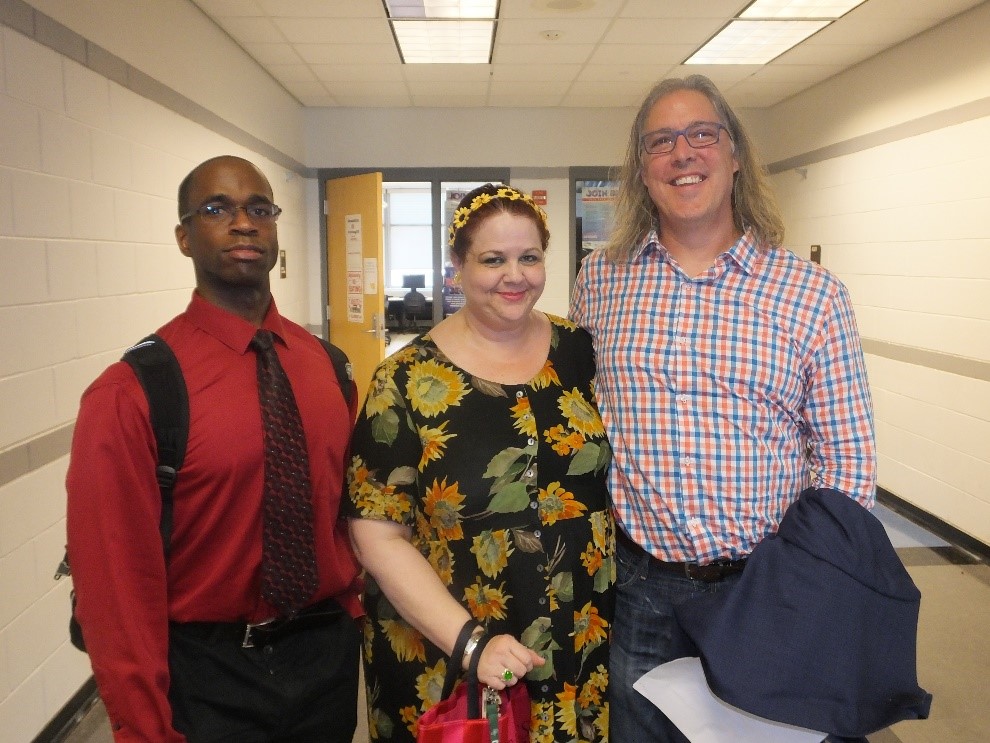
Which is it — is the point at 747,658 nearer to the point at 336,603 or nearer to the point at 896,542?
the point at 336,603

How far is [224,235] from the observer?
1315mm

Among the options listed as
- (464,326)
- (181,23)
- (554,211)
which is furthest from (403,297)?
(464,326)

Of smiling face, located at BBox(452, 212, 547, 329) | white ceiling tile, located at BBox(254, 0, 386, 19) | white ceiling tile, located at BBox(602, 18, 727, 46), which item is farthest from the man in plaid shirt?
Answer: white ceiling tile, located at BBox(602, 18, 727, 46)

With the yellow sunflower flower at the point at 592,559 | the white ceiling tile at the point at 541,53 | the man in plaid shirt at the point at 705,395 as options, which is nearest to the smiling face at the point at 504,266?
the man in plaid shirt at the point at 705,395

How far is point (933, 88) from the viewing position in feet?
14.1

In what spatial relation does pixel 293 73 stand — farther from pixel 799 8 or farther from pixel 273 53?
pixel 799 8

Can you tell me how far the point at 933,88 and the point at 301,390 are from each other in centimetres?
450

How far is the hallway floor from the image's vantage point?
2.47 meters

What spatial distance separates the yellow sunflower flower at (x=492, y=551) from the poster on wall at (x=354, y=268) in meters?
5.14

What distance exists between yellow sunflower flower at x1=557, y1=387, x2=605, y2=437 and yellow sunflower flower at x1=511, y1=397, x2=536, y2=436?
74 mm

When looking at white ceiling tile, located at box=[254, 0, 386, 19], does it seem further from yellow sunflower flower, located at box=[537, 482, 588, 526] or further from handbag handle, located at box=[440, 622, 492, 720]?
handbag handle, located at box=[440, 622, 492, 720]

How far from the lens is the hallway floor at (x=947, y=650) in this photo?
2.47 metres

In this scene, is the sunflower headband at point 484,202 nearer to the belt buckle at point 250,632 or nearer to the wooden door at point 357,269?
the belt buckle at point 250,632

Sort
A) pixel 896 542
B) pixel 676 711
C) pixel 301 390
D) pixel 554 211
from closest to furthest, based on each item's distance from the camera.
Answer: pixel 676 711 < pixel 301 390 < pixel 896 542 < pixel 554 211
